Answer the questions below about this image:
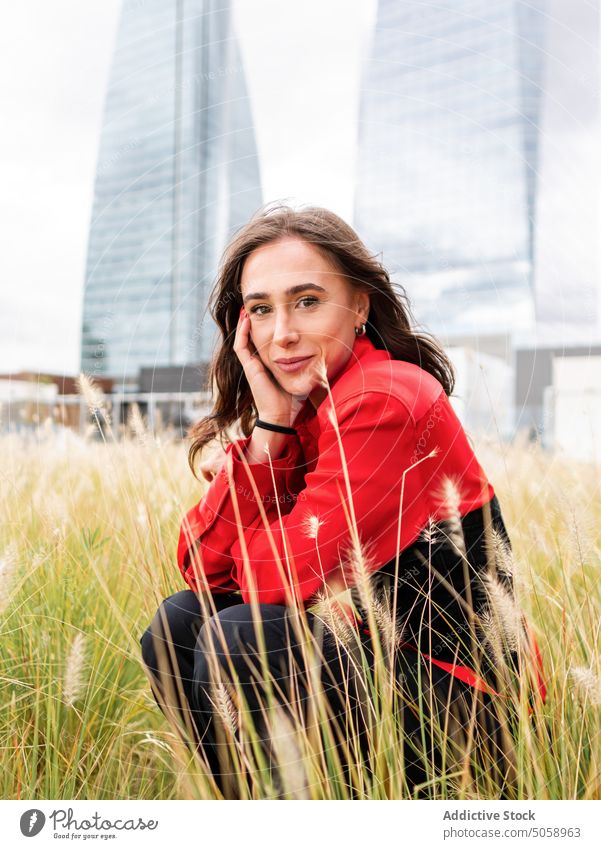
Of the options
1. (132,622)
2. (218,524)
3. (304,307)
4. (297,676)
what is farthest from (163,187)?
(297,676)

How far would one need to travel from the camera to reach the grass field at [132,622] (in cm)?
124

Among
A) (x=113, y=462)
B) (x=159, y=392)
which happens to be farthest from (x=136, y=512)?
(x=159, y=392)

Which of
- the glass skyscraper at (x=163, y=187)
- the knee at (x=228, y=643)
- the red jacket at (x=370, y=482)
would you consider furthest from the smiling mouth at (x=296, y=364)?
the knee at (x=228, y=643)

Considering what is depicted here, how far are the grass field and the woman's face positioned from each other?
0.42m

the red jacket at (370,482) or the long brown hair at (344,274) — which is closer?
the red jacket at (370,482)

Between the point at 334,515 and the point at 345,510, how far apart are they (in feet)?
0.09

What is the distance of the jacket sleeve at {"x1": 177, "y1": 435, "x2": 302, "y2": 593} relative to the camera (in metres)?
1.36

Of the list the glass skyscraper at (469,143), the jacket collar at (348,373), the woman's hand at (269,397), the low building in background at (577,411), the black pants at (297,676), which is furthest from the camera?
the low building in background at (577,411)

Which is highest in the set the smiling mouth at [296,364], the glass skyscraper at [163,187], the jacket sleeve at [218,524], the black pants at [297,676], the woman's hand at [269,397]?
the glass skyscraper at [163,187]

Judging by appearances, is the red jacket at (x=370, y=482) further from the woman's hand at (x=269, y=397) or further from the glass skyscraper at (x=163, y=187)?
the glass skyscraper at (x=163, y=187)

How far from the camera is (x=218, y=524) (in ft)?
4.45

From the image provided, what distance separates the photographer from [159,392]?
63.4 inches

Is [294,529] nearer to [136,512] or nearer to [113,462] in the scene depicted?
[136,512]

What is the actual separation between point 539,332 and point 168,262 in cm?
91
